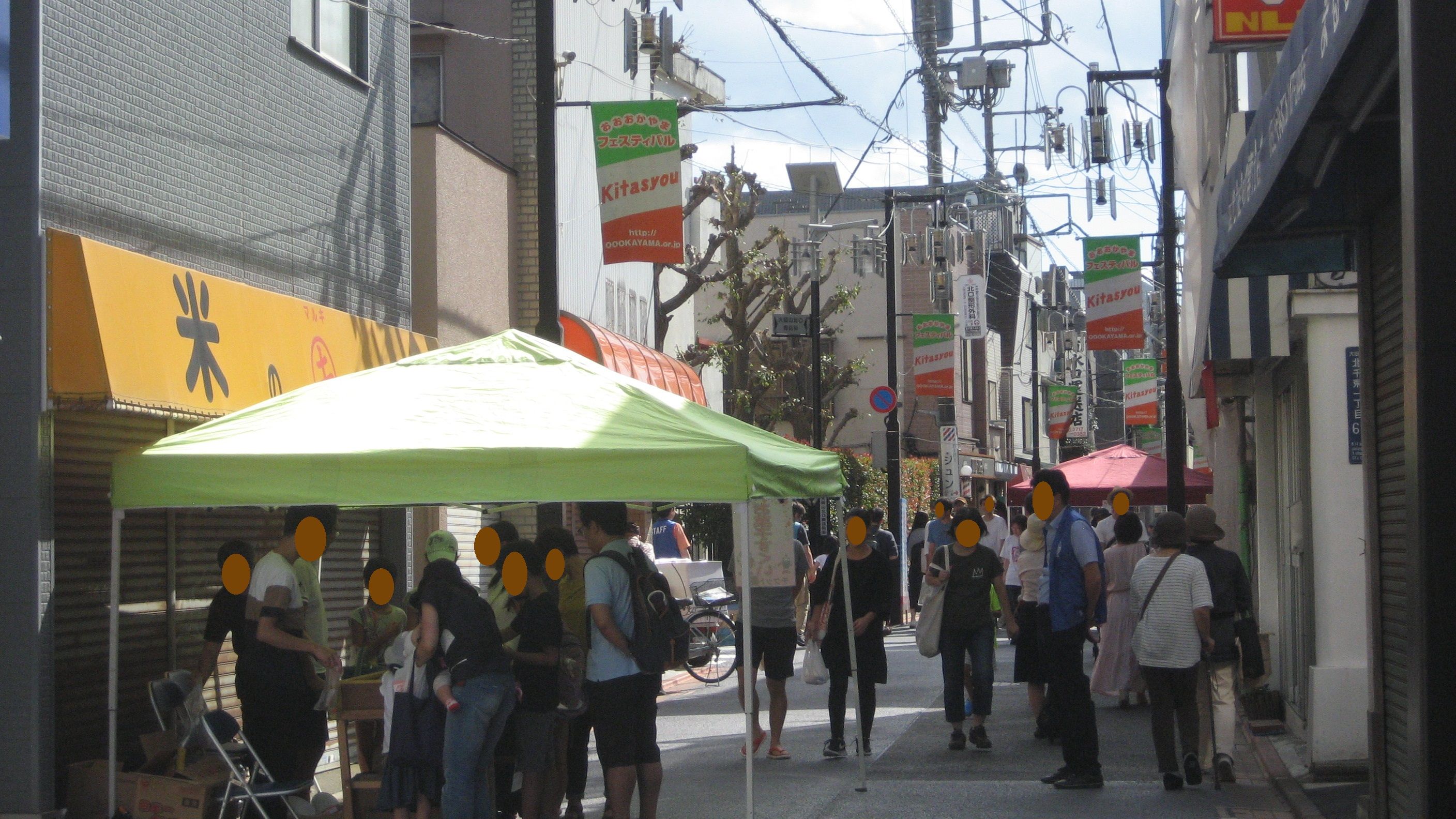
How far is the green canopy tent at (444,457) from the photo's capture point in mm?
7398

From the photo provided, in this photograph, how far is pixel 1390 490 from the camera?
25.0 ft

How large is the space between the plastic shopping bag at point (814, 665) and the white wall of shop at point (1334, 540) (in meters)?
3.45

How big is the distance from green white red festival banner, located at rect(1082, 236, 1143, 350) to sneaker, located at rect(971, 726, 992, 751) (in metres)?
10.8

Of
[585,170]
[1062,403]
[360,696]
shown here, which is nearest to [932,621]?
[360,696]

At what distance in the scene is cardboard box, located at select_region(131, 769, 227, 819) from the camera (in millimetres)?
7898

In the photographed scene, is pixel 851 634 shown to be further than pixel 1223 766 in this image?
Yes

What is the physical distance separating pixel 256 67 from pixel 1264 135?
24.1 ft

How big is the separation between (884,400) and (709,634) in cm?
836

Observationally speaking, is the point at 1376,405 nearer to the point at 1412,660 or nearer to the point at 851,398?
the point at 1412,660

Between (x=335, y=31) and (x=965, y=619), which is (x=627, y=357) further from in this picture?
(x=965, y=619)

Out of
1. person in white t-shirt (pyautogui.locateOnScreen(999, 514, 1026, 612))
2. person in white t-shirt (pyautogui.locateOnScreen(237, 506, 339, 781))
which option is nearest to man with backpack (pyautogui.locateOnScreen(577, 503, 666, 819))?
person in white t-shirt (pyautogui.locateOnScreen(237, 506, 339, 781))

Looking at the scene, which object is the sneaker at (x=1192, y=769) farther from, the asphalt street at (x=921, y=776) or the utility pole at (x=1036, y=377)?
the utility pole at (x=1036, y=377)

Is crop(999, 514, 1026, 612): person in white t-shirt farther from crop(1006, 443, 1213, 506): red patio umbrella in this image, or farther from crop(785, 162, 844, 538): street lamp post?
crop(785, 162, 844, 538): street lamp post

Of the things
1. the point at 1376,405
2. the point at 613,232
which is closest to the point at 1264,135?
the point at 1376,405
